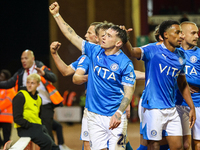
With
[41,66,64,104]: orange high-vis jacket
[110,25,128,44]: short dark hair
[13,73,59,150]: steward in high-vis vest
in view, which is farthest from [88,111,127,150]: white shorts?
[41,66,64,104]: orange high-vis jacket

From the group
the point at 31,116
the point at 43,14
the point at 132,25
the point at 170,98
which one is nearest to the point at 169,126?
the point at 170,98

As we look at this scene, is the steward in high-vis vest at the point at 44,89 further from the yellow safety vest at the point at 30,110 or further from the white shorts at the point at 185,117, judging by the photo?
the white shorts at the point at 185,117

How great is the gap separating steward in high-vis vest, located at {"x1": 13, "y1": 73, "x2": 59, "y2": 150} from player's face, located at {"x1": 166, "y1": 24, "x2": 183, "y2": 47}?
2505 mm

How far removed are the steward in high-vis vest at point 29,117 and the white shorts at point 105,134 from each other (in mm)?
1929

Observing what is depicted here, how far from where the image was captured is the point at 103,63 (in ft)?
12.1

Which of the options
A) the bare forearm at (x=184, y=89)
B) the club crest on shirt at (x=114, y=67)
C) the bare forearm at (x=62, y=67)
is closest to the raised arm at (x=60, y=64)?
the bare forearm at (x=62, y=67)

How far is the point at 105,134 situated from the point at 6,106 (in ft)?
14.1

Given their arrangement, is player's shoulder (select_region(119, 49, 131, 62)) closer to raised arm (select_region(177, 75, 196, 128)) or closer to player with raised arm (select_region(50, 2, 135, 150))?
player with raised arm (select_region(50, 2, 135, 150))

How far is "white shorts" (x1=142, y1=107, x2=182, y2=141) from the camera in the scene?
4.08 metres

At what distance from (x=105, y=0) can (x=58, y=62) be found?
1356 cm

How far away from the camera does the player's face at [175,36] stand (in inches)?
164

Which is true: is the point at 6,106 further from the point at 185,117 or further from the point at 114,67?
the point at 114,67

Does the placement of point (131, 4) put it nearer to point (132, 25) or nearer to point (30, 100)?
point (132, 25)

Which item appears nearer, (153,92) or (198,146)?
(153,92)
